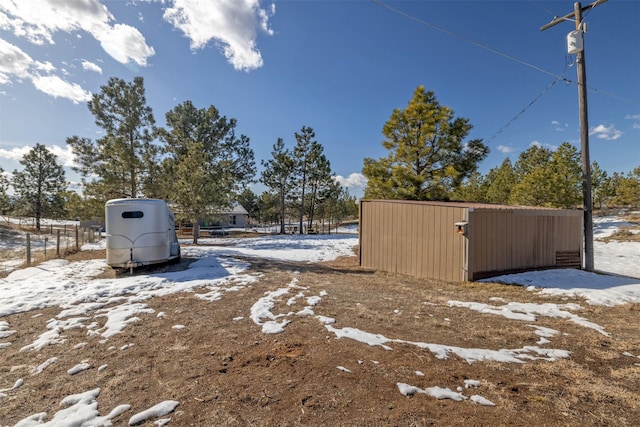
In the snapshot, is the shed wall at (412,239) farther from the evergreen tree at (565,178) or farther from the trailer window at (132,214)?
the evergreen tree at (565,178)

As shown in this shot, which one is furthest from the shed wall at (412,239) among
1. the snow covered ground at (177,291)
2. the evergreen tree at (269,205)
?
the evergreen tree at (269,205)

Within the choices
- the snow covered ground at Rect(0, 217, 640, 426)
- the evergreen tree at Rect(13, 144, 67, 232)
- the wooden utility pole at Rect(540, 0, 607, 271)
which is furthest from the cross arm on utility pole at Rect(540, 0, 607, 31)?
the evergreen tree at Rect(13, 144, 67, 232)

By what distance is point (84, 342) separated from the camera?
12.2 ft

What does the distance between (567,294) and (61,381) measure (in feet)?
27.9

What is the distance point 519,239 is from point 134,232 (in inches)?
431

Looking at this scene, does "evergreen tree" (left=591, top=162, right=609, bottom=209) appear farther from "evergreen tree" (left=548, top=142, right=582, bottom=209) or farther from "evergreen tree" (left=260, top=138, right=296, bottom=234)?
"evergreen tree" (left=260, top=138, right=296, bottom=234)

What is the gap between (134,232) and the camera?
25.9 ft

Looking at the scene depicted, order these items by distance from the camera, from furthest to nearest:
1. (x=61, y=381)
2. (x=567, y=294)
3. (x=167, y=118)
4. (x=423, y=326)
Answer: (x=167, y=118)
(x=567, y=294)
(x=423, y=326)
(x=61, y=381)

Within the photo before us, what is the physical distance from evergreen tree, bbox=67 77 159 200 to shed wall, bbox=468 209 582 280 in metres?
15.5

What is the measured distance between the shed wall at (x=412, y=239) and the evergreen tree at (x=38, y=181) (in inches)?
1195

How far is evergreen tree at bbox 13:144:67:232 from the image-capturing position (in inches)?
989

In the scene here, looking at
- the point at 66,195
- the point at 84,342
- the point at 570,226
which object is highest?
the point at 66,195

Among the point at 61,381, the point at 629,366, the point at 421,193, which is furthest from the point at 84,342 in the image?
the point at 421,193

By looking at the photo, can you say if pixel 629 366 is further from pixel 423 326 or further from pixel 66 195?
pixel 66 195
